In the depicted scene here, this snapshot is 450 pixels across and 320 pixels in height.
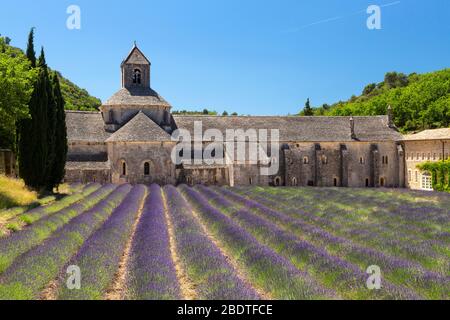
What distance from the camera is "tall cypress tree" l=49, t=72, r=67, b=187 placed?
2727cm

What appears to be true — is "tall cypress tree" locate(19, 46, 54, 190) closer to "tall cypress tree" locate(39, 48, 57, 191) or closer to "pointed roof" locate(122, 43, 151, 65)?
"tall cypress tree" locate(39, 48, 57, 191)

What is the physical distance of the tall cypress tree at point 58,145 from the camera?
27.3 m

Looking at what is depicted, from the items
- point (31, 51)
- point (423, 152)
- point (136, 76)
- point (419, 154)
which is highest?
point (136, 76)

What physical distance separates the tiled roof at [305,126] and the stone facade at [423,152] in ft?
7.47

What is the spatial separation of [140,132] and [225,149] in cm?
785

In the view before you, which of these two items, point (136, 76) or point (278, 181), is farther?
point (136, 76)

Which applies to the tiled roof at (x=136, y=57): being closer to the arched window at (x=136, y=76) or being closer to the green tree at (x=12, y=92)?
the arched window at (x=136, y=76)

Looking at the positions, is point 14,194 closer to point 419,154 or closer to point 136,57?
point 136,57

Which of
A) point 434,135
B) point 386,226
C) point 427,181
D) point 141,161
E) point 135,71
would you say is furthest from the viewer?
point 135,71

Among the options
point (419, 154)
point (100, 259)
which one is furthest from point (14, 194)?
point (419, 154)

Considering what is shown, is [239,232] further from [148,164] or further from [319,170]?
[319,170]

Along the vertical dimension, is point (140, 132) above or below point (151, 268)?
above

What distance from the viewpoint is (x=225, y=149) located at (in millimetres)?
40312

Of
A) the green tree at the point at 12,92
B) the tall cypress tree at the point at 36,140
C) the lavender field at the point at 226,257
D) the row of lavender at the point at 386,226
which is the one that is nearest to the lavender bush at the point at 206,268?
the lavender field at the point at 226,257
